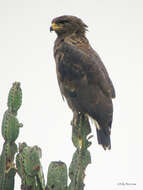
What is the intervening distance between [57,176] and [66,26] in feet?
12.6

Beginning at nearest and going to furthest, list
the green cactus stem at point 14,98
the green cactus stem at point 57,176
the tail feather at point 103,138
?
the green cactus stem at point 57,176 → the green cactus stem at point 14,98 → the tail feather at point 103,138

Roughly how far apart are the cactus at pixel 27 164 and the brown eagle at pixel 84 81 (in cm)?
157

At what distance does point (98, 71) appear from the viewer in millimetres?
6262

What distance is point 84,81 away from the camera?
6.40 metres

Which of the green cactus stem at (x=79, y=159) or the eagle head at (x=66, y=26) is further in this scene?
the eagle head at (x=66, y=26)

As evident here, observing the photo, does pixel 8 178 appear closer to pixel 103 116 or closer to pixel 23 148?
pixel 23 148

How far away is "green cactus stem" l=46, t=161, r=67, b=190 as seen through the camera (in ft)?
12.4

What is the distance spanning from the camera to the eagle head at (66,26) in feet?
23.4

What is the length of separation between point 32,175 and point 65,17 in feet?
12.7

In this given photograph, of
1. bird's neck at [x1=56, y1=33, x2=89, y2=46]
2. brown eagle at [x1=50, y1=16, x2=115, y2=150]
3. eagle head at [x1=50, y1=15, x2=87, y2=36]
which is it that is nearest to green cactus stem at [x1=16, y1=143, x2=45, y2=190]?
brown eagle at [x1=50, y1=16, x2=115, y2=150]

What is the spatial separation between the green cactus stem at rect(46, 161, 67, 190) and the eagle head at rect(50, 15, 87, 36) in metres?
3.71

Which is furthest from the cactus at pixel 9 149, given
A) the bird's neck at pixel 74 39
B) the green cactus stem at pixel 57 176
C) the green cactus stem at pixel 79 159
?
the bird's neck at pixel 74 39

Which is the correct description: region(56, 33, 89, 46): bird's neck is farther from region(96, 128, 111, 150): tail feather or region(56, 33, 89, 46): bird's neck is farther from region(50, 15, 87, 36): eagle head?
region(96, 128, 111, 150): tail feather

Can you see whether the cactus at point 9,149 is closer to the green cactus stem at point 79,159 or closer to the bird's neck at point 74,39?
the green cactus stem at point 79,159
